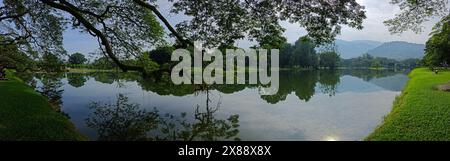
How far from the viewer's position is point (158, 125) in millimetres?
14492

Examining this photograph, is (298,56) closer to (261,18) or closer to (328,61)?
(328,61)

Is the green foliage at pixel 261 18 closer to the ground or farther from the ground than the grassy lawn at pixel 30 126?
farther from the ground

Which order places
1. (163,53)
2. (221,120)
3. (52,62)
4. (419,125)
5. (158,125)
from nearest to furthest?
(419,125)
(158,125)
(221,120)
(52,62)
(163,53)

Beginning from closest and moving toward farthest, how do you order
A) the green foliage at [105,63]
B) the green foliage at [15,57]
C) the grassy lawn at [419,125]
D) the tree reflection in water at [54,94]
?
the grassy lawn at [419,125] < the green foliage at [105,63] < the tree reflection in water at [54,94] < the green foliage at [15,57]

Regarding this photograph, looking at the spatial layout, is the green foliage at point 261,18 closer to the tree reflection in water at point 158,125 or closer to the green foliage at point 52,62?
the tree reflection in water at point 158,125

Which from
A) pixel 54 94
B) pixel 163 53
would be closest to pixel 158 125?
pixel 54 94

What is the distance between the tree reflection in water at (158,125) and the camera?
12.5 m

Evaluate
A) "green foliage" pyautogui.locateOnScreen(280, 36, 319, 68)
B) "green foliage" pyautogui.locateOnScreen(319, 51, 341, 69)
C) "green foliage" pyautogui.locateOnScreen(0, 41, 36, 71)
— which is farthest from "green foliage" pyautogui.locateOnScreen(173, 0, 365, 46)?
"green foliage" pyautogui.locateOnScreen(319, 51, 341, 69)

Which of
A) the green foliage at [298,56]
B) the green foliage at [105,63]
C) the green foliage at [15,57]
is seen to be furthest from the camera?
the green foliage at [298,56]

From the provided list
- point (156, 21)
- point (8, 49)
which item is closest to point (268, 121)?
point (156, 21)

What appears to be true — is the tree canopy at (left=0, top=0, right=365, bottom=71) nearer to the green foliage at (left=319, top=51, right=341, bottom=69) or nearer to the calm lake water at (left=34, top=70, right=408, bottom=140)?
the calm lake water at (left=34, top=70, right=408, bottom=140)

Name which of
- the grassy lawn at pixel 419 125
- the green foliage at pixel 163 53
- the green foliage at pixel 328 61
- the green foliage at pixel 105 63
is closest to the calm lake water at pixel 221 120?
the grassy lawn at pixel 419 125

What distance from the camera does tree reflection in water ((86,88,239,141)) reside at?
1255 cm
